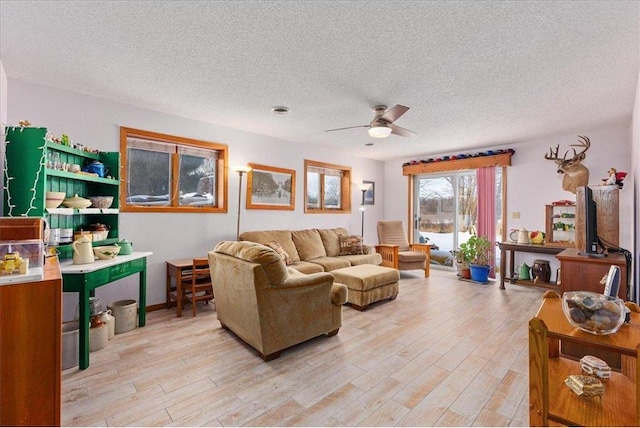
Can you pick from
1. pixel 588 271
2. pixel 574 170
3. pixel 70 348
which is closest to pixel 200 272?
pixel 70 348

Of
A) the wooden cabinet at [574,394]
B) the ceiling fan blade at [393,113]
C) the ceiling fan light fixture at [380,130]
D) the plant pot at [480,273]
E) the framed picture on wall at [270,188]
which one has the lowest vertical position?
the plant pot at [480,273]

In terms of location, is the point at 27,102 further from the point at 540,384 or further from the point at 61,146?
the point at 540,384

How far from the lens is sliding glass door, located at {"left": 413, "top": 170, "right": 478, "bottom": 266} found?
5875 millimetres

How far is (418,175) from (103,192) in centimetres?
568

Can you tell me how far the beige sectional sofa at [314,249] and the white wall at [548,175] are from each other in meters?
2.58

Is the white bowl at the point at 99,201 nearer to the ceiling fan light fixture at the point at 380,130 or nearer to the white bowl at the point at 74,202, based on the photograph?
the white bowl at the point at 74,202

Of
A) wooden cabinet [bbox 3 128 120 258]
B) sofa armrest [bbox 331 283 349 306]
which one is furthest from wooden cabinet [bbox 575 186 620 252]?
wooden cabinet [bbox 3 128 120 258]

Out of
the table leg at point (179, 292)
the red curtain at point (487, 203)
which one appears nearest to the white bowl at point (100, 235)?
the table leg at point (179, 292)

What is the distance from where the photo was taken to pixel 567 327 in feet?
4.51

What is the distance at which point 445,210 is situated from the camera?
6.22 m

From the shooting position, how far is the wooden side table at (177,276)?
134 inches

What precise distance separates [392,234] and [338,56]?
4.19 meters

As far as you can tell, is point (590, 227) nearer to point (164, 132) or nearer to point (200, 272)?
point (200, 272)

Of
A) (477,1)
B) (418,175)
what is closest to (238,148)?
(477,1)
